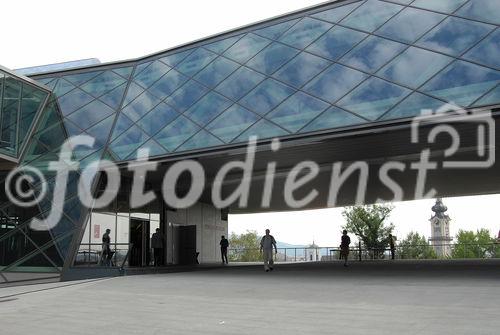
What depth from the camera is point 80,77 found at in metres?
20.9

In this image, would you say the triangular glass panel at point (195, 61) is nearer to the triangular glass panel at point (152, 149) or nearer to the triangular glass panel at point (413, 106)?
the triangular glass panel at point (152, 149)

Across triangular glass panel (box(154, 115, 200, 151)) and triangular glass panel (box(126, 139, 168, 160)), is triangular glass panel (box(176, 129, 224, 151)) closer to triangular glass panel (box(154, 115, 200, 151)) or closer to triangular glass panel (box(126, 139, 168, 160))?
triangular glass panel (box(154, 115, 200, 151))

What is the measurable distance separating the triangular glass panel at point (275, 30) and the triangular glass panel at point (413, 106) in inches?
245

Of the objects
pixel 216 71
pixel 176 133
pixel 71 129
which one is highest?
pixel 216 71

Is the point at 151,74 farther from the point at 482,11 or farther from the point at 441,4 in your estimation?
the point at 482,11

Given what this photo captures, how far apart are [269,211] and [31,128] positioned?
70.0 feet

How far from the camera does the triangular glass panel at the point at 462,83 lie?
12.3 m

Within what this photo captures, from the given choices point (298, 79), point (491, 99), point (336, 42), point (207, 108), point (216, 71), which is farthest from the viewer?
point (216, 71)

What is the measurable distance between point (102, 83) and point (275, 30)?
740 centimetres

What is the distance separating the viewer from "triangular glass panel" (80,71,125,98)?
787 inches

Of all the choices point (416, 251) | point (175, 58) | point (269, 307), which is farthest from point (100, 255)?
point (416, 251)

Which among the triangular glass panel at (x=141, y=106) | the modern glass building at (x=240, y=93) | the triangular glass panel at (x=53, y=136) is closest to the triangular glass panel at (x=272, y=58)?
→ the modern glass building at (x=240, y=93)

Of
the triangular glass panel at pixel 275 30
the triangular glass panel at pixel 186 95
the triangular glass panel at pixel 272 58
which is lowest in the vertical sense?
the triangular glass panel at pixel 186 95

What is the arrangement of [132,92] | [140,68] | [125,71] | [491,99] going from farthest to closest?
[125,71], [140,68], [132,92], [491,99]
